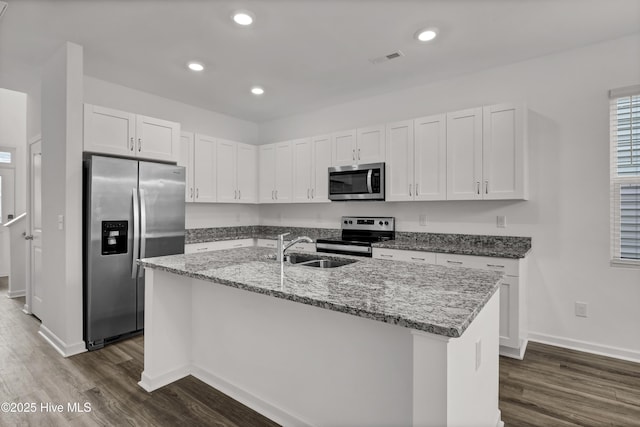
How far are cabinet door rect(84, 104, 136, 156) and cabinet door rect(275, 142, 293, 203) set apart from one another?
1.93m

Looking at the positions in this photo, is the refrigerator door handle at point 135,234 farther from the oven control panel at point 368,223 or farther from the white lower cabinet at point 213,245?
the oven control panel at point 368,223

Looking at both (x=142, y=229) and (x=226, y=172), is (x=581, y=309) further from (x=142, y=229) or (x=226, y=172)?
(x=226, y=172)

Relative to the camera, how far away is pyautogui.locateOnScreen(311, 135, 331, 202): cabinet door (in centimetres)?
427

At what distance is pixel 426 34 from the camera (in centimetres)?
266

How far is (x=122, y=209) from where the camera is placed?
3.09m

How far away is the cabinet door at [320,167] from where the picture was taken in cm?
427

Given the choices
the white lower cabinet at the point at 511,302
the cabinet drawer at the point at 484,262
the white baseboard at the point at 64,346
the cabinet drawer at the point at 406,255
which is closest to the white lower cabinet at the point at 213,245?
the white baseboard at the point at 64,346

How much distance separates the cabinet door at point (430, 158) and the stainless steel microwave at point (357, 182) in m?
0.42

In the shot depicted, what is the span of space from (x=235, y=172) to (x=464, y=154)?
10.1 ft

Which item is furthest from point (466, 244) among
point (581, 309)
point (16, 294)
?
point (16, 294)

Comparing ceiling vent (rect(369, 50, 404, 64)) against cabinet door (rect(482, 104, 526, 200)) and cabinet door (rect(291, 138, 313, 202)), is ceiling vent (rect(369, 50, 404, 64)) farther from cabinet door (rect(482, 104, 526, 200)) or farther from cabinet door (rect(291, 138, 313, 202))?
cabinet door (rect(291, 138, 313, 202))

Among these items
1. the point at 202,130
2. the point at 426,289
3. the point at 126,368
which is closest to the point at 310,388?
the point at 426,289

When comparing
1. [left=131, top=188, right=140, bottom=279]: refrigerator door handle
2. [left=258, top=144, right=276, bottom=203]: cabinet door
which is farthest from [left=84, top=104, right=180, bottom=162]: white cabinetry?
[left=258, top=144, right=276, bottom=203]: cabinet door

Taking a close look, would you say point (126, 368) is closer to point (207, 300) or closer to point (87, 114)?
point (207, 300)
